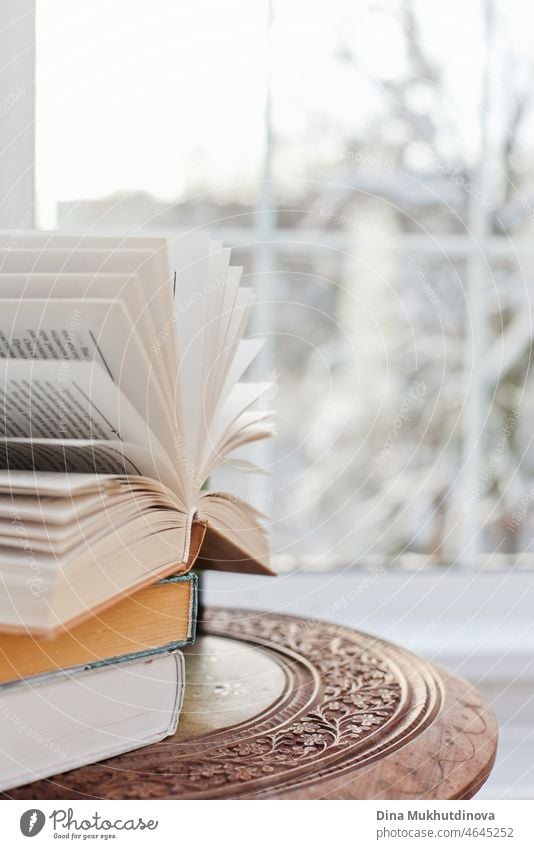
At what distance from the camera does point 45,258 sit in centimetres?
51

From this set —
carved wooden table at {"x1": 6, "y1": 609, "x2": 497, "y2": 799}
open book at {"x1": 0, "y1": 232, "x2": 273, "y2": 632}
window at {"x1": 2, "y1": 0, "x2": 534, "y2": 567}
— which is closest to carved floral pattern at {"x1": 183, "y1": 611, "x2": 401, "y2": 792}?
carved wooden table at {"x1": 6, "y1": 609, "x2": 497, "y2": 799}

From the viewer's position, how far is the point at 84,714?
0.45 meters

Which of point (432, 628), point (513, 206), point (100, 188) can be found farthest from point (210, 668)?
point (513, 206)

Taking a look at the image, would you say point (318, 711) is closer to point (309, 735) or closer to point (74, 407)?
point (309, 735)

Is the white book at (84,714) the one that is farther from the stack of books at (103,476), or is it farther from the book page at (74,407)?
the book page at (74,407)

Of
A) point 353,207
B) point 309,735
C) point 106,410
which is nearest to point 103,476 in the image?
point 106,410

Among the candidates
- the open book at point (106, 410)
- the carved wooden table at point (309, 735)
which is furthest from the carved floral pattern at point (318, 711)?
the open book at point (106, 410)

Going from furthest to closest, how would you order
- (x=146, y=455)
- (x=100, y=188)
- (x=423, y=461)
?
(x=423, y=461) < (x=100, y=188) < (x=146, y=455)

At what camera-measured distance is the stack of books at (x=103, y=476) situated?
1.35 feet

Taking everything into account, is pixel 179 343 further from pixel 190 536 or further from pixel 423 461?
pixel 423 461

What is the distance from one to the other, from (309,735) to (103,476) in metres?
0.21

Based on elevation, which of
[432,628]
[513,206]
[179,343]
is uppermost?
[513,206]

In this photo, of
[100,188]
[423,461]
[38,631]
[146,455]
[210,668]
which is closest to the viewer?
[38,631]
